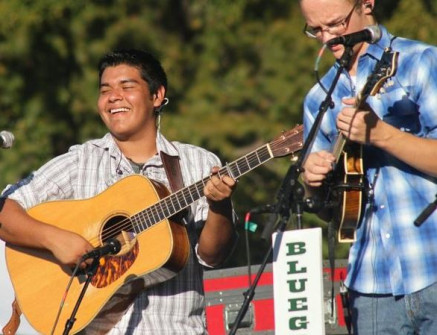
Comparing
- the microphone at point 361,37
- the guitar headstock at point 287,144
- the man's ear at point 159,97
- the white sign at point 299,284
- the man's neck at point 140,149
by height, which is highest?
the man's ear at point 159,97

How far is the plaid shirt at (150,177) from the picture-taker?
560cm

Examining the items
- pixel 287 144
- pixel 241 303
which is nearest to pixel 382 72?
pixel 287 144

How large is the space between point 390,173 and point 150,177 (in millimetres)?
1696

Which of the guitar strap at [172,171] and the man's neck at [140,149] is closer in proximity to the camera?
the guitar strap at [172,171]

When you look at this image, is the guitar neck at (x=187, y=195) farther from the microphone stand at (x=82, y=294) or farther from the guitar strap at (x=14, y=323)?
the guitar strap at (x=14, y=323)

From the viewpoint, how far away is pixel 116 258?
5727 millimetres

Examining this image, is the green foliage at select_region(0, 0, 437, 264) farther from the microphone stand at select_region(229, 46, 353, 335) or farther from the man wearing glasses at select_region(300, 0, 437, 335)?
the microphone stand at select_region(229, 46, 353, 335)

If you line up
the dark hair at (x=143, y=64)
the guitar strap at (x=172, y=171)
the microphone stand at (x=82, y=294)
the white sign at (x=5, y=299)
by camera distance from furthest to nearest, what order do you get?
the white sign at (x=5, y=299)
the dark hair at (x=143, y=64)
the guitar strap at (x=172, y=171)
the microphone stand at (x=82, y=294)

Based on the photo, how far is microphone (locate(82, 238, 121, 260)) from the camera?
5.46 meters

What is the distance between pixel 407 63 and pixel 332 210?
641mm

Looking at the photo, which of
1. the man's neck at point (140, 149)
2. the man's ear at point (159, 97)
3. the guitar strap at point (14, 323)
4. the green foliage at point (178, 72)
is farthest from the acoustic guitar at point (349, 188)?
the green foliage at point (178, 72)

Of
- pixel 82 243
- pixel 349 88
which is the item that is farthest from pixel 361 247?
pixel 82 243

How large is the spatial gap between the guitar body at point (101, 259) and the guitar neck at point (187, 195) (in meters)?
0.04

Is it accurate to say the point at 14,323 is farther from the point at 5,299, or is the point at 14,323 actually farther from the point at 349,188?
the point at 349,188
